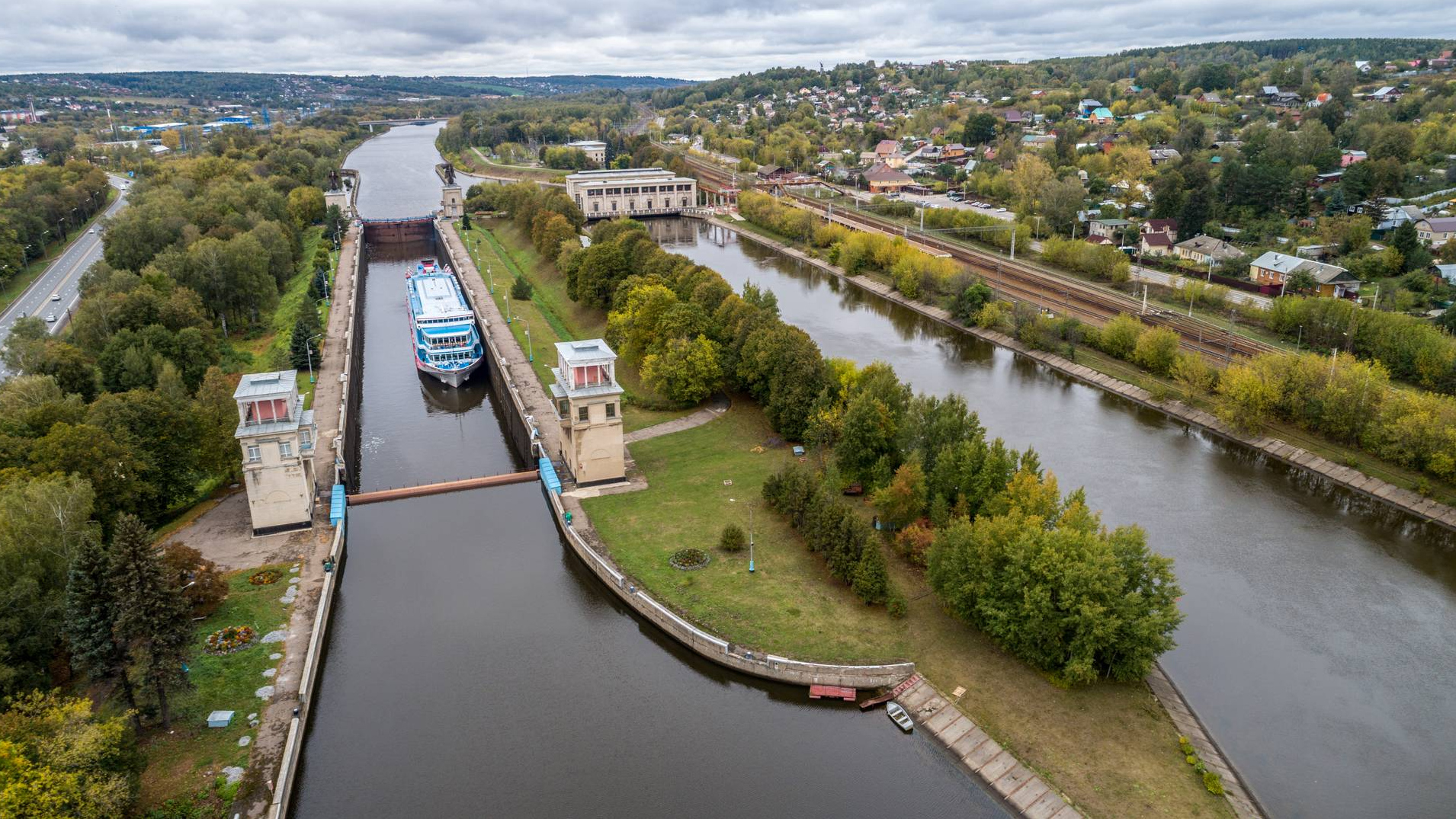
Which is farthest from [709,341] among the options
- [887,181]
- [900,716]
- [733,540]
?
[887,181]

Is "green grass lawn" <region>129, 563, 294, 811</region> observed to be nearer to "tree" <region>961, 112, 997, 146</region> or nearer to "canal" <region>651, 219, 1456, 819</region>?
"canal" <region>651, 219, 1456, 819</region>

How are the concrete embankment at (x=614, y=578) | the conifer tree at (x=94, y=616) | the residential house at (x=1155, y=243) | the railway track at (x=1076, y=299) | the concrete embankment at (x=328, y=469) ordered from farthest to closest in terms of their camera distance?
the residential house at (x=1155, y=243) → the railway track at (x=1076, y=299) → the concrete embankment at (x=614, y=578) → the concrete embankment at (x=328, y=469) → the conifer tree at (x=94, y=616)

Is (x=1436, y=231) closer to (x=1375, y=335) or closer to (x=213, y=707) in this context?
(x=1375, y=335)

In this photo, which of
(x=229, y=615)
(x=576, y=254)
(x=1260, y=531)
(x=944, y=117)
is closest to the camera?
(x=229, y=615)

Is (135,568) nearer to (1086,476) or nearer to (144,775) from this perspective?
(144,775)

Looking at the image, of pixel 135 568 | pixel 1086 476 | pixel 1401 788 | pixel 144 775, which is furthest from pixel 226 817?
pixel 1086 476

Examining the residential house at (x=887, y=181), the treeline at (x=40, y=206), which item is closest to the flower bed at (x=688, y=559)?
the treeline at (x=40, y=206)

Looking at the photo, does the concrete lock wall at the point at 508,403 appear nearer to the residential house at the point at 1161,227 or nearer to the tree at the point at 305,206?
the tree at the point at 305,206
